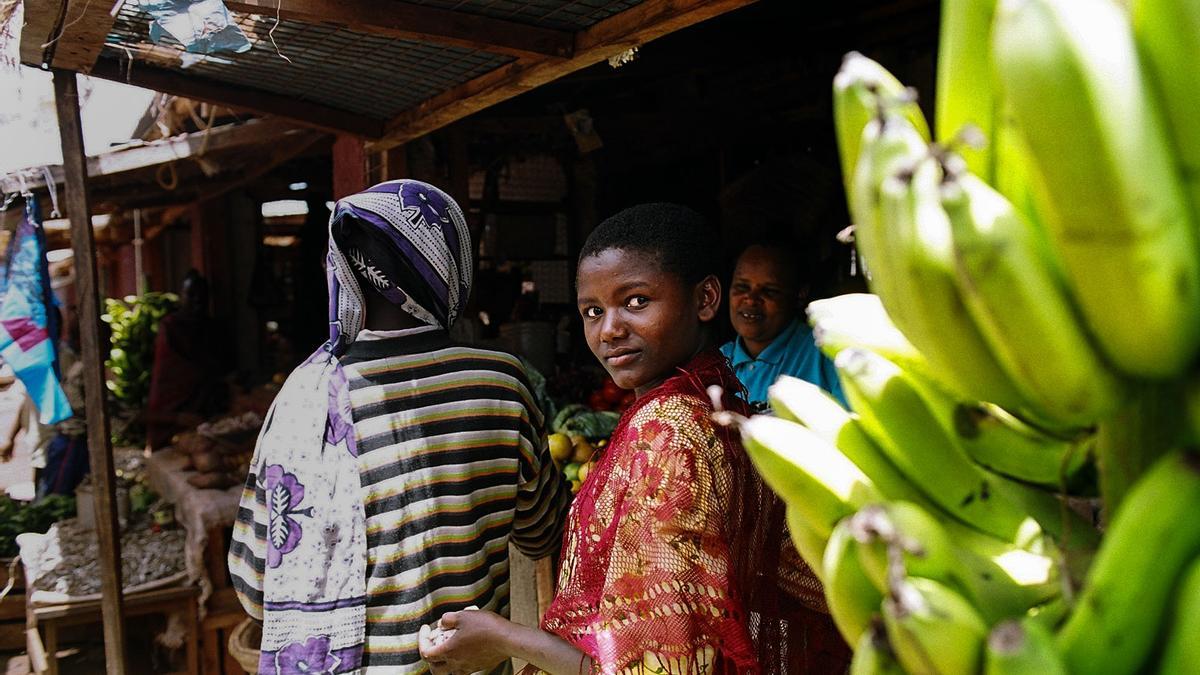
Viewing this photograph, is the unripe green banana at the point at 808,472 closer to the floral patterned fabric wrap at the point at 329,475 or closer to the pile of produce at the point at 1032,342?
the pile of produce at the point at 1032,342

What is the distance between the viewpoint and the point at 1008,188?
32.9 inches

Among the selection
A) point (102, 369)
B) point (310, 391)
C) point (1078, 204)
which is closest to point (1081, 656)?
point (1078, 204)

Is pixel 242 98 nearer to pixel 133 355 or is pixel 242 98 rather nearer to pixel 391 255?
pixel 391 255

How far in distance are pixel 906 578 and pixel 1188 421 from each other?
0.30m

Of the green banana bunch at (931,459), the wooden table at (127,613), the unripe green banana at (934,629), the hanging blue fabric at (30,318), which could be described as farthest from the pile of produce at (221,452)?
the unripe green banana at (934,629)

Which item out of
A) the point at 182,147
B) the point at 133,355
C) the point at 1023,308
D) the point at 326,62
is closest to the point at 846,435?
the point at 1023,308

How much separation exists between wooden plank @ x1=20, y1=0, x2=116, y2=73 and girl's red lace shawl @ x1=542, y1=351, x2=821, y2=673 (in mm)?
2447

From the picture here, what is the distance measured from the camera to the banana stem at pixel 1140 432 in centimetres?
80

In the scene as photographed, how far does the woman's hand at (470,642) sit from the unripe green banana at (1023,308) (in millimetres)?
1241

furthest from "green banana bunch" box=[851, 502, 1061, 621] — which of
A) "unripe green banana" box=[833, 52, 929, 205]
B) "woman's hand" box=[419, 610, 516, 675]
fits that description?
"woman's hand" box=[419, 610, 516, 675]

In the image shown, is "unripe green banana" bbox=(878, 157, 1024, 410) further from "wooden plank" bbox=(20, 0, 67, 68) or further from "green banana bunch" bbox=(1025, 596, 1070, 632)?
"wooden plank" bbox=(20, 0, 67, 68)

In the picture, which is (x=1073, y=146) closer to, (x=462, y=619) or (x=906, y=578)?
(x=906, y=578)

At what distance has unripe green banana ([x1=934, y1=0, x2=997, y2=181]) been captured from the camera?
2.75 ft

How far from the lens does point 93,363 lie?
11.3 ft
